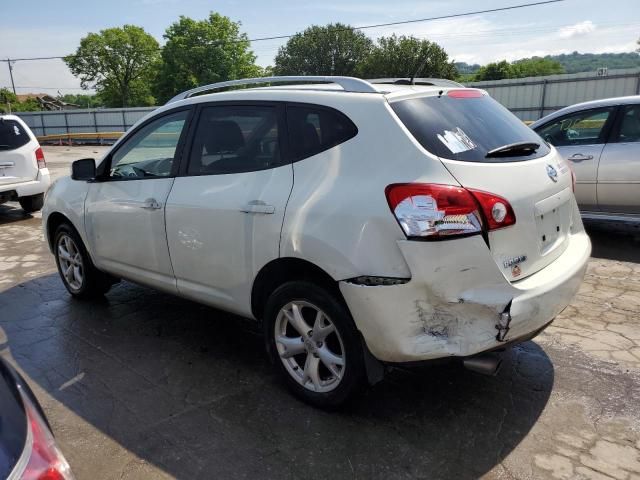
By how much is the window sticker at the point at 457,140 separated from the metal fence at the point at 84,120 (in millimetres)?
34423

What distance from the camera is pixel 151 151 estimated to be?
415 centimetres

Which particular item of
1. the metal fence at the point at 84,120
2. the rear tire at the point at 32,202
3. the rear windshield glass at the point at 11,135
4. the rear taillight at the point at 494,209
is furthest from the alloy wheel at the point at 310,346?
the metal fence at the point at 84,120

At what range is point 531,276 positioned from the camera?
2719 millimetres

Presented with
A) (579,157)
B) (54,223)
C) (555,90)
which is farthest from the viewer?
(555,90)

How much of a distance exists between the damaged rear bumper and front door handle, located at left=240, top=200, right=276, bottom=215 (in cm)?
65

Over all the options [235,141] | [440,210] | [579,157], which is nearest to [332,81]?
[235,141]

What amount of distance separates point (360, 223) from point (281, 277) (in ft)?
2.32

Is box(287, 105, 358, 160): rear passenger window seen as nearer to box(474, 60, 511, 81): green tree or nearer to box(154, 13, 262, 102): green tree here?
box(154, 13, 262, 102): green tree

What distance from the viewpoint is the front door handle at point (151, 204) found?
3730mm

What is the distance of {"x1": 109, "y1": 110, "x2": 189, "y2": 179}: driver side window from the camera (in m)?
3.81

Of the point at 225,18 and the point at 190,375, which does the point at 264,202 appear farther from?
the point at 225,18

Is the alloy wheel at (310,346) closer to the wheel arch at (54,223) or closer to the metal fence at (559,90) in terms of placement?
the wheel arch at (54,223)

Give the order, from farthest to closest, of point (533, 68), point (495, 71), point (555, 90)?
point (533, 68)
point (495, 71)
point (555, 90)

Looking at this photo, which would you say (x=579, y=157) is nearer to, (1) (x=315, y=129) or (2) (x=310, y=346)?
(1) (x=315, y=129)
